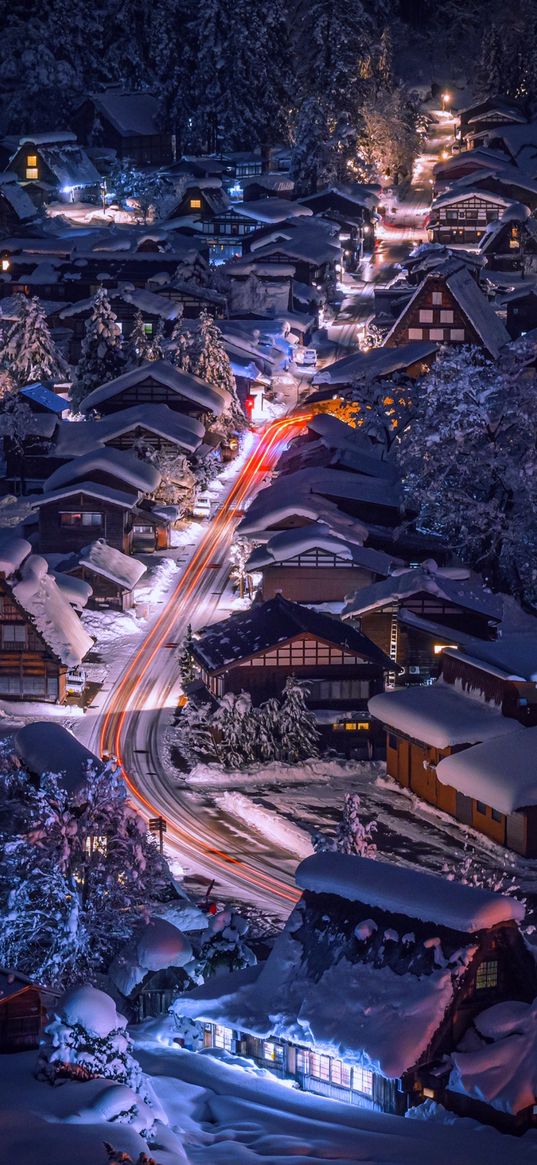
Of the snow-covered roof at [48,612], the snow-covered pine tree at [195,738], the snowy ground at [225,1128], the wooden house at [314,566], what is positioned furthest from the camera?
the wooden house at [314,566]

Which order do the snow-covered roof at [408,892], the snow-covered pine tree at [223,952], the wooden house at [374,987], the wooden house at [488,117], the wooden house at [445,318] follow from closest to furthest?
the wooden house at [374,987] < the snow-covered roof at [408,892] < the snow-covered pine tree at [223,952] < the wooden house at [445,318] < the wooden house at [488,117]

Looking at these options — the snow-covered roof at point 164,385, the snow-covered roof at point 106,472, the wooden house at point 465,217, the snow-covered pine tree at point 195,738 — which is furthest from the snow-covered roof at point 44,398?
the wooden house at point 465,217

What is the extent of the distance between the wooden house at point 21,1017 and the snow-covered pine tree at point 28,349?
4793 cm

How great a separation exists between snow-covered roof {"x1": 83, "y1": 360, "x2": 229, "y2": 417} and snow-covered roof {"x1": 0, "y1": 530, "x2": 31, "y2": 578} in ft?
69.1

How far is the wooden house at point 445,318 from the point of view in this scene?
227 feet

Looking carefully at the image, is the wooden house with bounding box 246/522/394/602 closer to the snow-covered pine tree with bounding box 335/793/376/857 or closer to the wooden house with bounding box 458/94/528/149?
the snow-covered pine tree with bounding box 335/793/376/857

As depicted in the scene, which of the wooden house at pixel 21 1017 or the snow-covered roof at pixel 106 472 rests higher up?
the wooden house at pixel 21 1017

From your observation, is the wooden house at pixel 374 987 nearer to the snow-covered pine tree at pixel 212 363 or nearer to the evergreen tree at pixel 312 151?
the snow-covered pine tree at pixel 212 363

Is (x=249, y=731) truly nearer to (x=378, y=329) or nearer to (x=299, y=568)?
(x=299, y=568)

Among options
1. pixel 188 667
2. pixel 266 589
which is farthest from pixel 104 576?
pixel 188 667

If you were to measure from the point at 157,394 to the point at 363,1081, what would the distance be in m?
43.1

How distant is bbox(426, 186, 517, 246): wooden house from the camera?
86.2 meters

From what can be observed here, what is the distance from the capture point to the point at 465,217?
86688 mm

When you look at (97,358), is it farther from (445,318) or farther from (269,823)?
(269,823)
